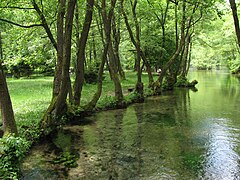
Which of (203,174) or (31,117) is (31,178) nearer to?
(203,174)

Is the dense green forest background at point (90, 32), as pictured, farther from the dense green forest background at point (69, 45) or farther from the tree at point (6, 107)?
the tree at point (6, 107)

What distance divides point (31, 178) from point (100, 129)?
5.16 m

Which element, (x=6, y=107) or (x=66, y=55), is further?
(x=66, y=55)

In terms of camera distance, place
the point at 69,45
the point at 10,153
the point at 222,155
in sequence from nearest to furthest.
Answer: the point at 10,153, the point at 222,155, the point at 69,45

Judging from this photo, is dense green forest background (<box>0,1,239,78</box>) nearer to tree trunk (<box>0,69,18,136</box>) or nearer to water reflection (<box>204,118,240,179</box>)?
water reflection (<box>204,118,240,179</box>)

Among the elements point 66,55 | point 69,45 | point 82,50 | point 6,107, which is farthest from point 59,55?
point 6,107

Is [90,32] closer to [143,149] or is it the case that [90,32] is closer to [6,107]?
[143,149]

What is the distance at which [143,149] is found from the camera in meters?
8.82

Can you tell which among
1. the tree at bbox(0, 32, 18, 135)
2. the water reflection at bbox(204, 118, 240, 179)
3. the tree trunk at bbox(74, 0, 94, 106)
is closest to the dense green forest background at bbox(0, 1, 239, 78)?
the tree trunk at bbox(74, 0, 94, 106)

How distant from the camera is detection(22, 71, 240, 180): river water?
693 cm

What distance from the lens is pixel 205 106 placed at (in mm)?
17219

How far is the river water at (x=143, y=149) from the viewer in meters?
6.93

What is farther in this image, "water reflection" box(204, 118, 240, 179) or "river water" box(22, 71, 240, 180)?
"river water" box(22, 71, 240, 180)

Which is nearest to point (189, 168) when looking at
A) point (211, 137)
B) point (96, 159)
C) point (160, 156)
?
point (160, 156)
